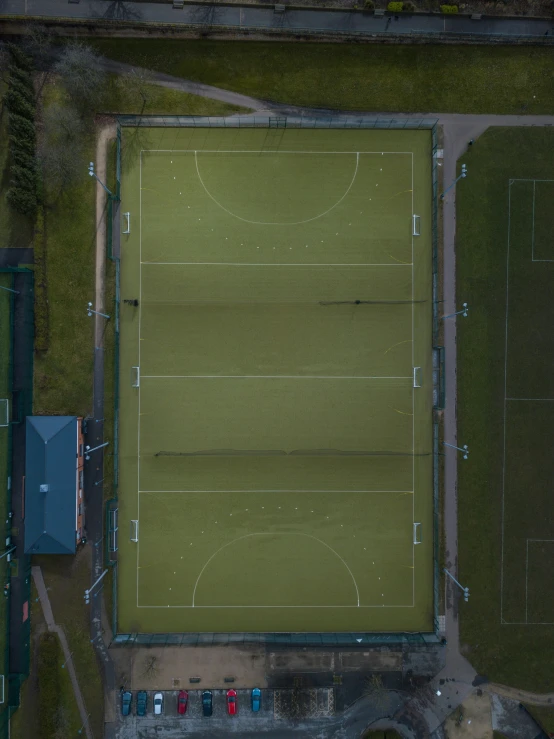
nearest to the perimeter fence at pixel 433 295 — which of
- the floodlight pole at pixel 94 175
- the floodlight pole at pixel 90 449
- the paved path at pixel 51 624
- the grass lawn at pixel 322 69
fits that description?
the floodlight pole at pixel 94 175

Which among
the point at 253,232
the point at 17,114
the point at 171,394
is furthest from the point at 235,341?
the point at 17,114

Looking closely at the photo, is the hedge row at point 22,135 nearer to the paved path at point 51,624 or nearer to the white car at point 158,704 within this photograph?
the paved path at point 51,624

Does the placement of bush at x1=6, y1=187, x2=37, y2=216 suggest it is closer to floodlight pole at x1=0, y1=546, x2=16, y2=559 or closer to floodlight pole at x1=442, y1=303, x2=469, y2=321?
floodlight pole at x1=0, y1=546, x2=16, y2=559

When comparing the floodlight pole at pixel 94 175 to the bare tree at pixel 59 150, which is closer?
the floodlight pole at pixel 94 175

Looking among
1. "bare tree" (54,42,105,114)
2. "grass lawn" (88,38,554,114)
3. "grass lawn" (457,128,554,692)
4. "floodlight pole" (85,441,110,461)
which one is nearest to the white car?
"floodlight pole" (85,441,110,461)

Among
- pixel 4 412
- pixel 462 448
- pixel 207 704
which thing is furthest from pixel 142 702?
pixel 462 448

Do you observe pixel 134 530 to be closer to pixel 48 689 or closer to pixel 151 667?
pixel 151 667

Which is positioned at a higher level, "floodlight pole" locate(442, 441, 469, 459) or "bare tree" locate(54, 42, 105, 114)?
"bare tree" locate(54, 42, 105, 114)
